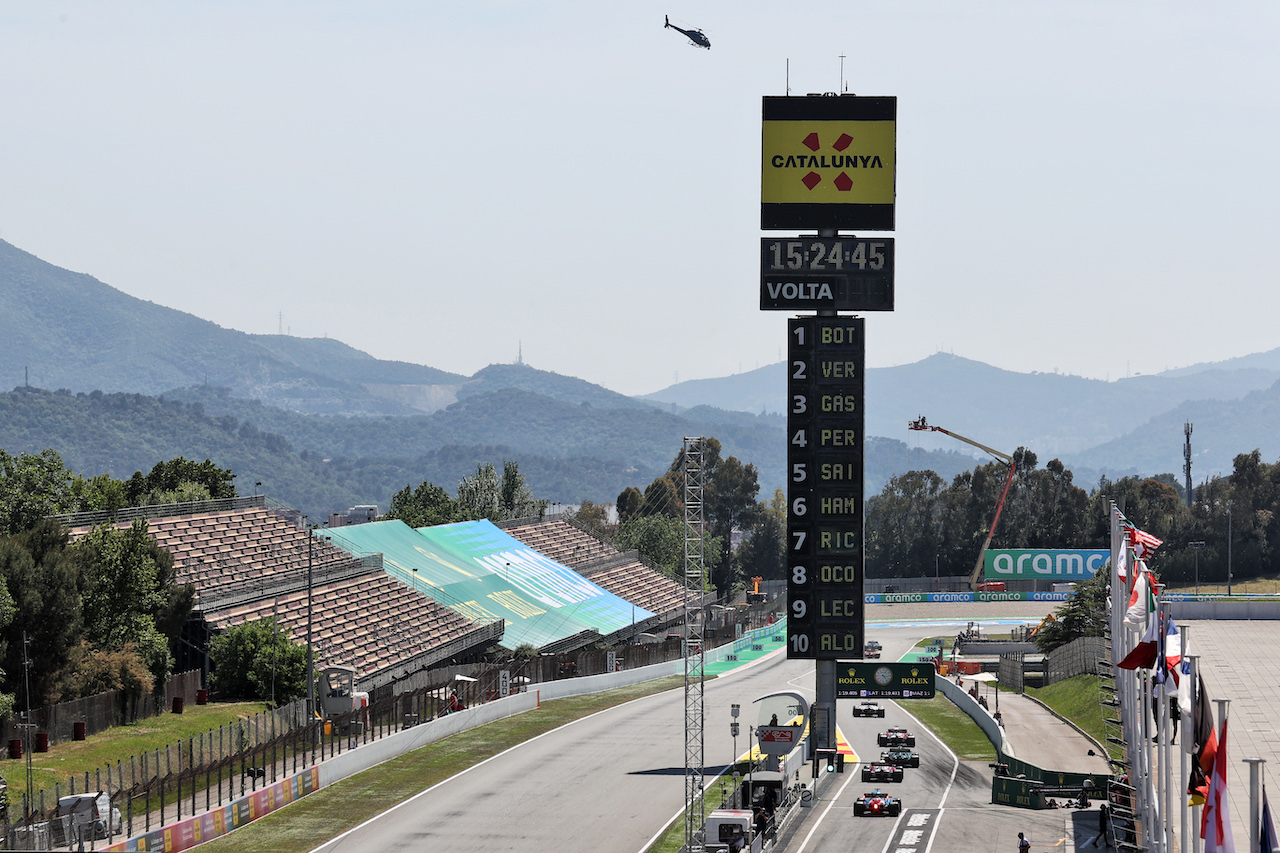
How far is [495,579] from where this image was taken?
115 m

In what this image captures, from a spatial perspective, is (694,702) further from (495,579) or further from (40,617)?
(495,579)

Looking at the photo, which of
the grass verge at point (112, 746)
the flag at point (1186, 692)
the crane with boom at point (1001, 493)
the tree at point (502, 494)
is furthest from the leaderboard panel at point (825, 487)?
the tree at point (502, 494)

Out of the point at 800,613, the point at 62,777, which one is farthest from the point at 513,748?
the point at 62,777

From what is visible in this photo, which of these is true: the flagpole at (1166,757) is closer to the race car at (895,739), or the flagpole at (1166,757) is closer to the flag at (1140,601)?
the flag at (1140,601)

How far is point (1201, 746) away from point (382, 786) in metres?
42.5

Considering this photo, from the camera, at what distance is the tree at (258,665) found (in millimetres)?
72000

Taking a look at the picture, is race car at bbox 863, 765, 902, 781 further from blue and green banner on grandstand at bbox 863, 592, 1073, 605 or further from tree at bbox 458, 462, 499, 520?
tree at bbox 458, 462, 499, 520

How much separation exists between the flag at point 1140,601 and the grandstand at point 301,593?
45410 millimetres

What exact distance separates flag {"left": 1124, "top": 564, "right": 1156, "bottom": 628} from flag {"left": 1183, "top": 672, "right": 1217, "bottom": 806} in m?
9.38

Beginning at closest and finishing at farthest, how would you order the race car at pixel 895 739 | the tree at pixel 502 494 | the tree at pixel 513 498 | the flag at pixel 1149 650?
the flag at pixel 1149 650
the race car at pixel 895 739
the tree at pixel 502 494
the tree at pixel 513 498

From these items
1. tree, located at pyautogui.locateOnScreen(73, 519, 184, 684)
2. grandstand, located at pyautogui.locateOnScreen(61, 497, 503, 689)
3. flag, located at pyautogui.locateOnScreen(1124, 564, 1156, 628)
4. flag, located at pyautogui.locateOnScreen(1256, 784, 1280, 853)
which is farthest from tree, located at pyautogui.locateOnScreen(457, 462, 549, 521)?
flag, located at pyautogui.locateOnScreen(1256, 784, 1280, 853)

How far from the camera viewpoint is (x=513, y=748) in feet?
238

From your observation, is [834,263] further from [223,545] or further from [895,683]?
[223,545]

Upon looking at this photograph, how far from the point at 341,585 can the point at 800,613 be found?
4097cm
